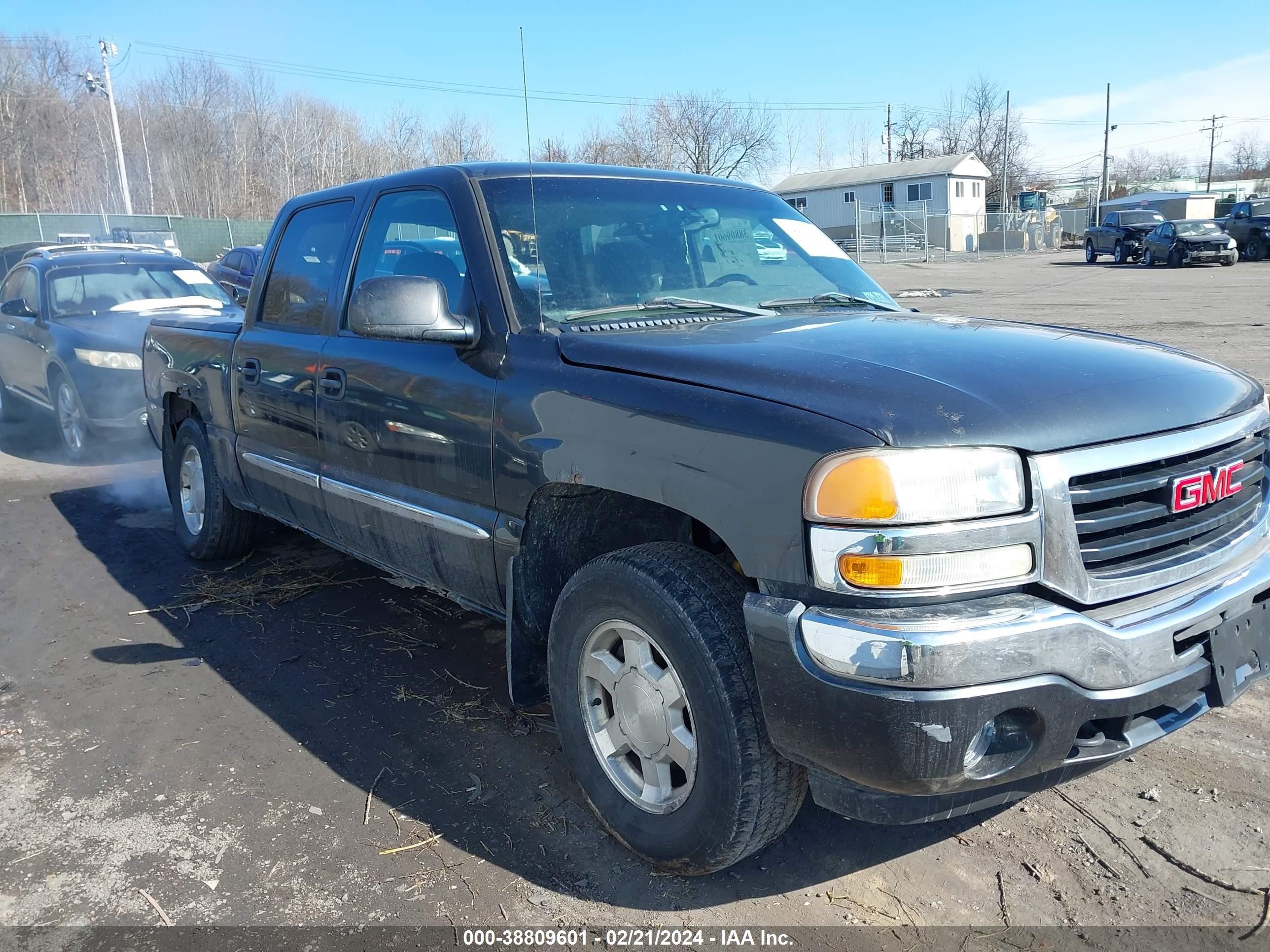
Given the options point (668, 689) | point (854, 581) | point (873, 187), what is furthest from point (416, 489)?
point (873, 187)

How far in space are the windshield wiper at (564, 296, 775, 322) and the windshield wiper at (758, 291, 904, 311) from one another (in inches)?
5.1

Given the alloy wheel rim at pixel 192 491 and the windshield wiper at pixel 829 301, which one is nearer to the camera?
the windshield wiper at pixel 829 301

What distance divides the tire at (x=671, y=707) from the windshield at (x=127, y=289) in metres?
7.68

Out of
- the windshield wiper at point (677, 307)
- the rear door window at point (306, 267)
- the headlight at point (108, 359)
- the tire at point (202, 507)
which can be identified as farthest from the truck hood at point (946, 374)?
the headlight at point (108, 359)

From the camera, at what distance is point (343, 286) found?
3.81 meters

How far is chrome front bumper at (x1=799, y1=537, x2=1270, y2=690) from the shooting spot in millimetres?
1926

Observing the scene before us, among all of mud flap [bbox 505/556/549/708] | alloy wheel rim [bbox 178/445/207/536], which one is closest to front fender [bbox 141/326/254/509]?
alloy wheel rim [bbox 178/445/207/536]

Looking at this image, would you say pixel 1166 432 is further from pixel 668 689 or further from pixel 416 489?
pixel 416 489

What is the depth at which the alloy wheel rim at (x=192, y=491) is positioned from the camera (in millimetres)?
5312

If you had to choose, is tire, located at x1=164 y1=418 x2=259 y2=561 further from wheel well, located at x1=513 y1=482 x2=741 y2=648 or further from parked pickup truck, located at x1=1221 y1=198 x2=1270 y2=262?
parked pickup truck, located at x1=1221 y1=198 x2=1270 y2=262

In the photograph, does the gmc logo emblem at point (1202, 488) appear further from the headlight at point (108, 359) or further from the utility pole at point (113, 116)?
Answer: the utility pole at point (113, 116)

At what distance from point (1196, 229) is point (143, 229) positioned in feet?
124

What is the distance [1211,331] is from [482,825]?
13.7m

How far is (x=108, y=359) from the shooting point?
801 cm
